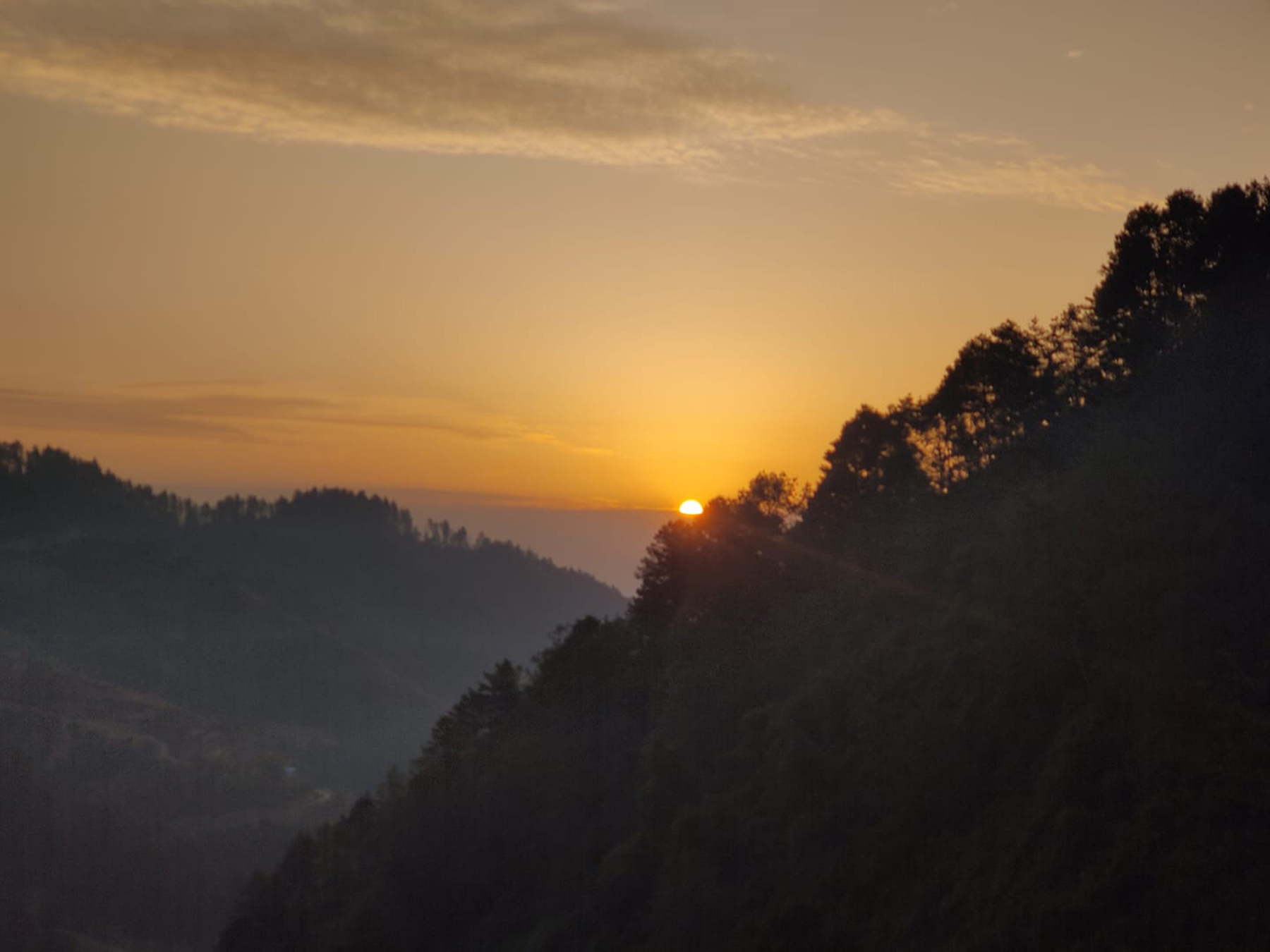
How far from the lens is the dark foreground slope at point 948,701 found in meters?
23.0

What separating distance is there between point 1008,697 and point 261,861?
140256 millimetres

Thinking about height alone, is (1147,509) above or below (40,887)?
above

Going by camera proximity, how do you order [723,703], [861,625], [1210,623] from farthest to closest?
1. [723,703]
2. [861,625]
3. [1210,623]

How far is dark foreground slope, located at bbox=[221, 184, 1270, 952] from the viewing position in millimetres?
23016

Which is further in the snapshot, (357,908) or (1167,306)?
(357,908)

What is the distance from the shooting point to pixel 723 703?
4784cm

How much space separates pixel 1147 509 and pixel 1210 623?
6.60m

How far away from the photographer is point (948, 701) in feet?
103

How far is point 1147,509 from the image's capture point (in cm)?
3372

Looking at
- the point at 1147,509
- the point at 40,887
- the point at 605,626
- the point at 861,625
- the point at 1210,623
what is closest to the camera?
the point at 1210,623

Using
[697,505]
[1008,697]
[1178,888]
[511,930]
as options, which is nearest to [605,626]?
[697,505]

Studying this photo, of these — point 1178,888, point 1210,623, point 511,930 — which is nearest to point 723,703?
point 511,930

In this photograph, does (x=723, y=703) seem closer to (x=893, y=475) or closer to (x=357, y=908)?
(x=893, y=475)

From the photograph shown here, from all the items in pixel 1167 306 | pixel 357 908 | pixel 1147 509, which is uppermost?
pixel 1167 306
